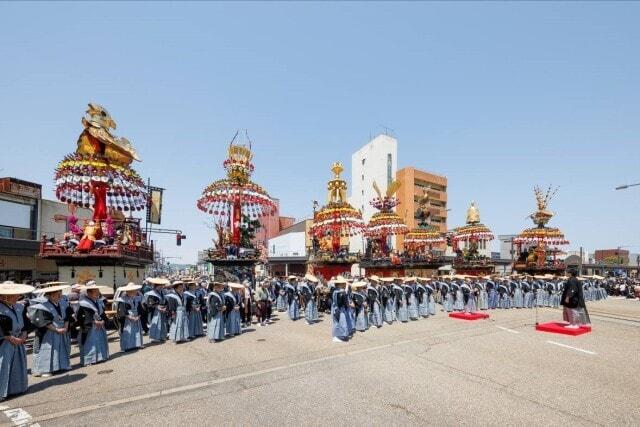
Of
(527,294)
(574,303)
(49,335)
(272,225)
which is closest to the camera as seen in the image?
(49,335)

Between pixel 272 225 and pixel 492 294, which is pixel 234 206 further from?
pixel 272 225

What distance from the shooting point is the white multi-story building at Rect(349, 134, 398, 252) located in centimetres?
5550

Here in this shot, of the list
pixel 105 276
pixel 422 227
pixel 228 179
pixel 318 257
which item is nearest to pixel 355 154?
pixel 422 227

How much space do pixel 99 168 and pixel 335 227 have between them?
675 inches

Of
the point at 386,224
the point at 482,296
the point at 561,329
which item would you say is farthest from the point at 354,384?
the point at 386,224

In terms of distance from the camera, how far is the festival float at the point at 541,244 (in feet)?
109

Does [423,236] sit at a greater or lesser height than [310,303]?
greater

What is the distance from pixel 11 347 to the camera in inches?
257

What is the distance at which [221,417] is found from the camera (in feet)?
17.9

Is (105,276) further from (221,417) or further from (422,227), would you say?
(422,227)

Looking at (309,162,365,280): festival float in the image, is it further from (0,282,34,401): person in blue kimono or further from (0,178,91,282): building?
(0,282,34,401): person in blue kimono

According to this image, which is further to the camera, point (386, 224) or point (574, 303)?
point (386, 224)

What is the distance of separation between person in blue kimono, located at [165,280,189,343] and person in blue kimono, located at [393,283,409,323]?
8194mm

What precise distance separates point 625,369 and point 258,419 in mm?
8367
